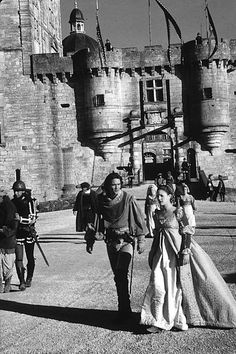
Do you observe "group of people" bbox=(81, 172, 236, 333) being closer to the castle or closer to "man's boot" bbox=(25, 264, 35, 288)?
"man's boot" bbox=(25, 264, 35, 288)

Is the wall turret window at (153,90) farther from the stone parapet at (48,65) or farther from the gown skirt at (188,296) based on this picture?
the gown skirt at (188,296)

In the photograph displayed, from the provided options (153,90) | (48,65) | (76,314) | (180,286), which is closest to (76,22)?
(48,65)

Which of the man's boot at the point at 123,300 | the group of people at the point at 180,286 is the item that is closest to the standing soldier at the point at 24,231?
the man's boot at the point at 123,300

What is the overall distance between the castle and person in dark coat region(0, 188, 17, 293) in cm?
2527

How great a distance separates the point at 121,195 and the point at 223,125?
27.7m

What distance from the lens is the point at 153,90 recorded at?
1361 inches

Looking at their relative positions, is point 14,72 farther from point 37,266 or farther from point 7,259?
point 7,259

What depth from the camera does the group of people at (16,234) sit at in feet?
28.3

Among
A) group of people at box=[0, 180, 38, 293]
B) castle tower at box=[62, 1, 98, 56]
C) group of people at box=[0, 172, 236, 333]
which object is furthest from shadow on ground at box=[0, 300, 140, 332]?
castle tower at box=[62, 1, 98, 56]

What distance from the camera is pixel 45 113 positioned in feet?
114

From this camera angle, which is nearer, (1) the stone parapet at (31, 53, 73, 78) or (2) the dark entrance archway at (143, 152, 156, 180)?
(1) the stone parapet at (31, 53, 73, 78)

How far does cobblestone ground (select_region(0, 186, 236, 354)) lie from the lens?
5.63 metres

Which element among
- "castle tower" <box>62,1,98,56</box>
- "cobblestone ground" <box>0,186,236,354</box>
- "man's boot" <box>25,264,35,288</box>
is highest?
"castle tower" <box>62,1,98,56</box>

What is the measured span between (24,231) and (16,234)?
0.14 meters
